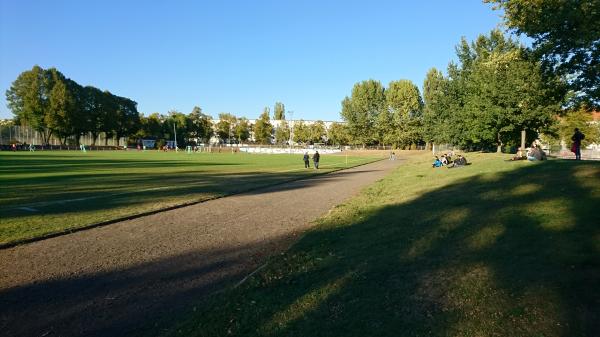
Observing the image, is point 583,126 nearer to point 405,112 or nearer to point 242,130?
point 405,112

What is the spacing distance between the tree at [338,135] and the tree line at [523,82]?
1205 inches

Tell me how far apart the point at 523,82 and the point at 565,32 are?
1828 centimetres

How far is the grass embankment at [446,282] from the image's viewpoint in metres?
3.98

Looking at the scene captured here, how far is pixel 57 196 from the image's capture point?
15.8 m

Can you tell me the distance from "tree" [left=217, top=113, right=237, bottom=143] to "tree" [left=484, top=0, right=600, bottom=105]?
428 feet

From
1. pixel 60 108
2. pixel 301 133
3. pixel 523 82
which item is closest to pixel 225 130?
pixel 301 133

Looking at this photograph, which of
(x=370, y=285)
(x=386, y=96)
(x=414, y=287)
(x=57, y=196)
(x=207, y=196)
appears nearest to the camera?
(x=414, y=287)

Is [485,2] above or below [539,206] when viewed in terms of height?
above

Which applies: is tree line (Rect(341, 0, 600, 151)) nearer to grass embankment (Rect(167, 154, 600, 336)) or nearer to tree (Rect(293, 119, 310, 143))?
grass embankment (Rect(167, 154, 600, 336))

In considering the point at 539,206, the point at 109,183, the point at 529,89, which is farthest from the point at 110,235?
the point at 529,89

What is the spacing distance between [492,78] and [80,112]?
9211 cm

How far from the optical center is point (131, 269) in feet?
24.1

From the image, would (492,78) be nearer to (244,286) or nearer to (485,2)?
(485,2)

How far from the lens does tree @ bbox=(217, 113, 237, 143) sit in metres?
144
